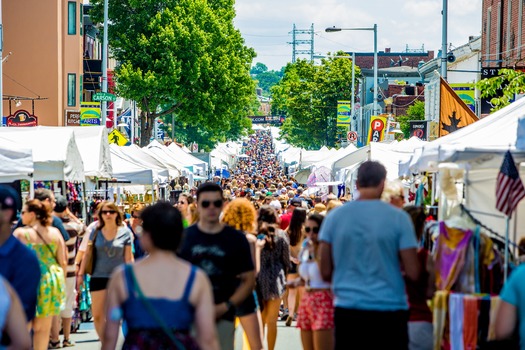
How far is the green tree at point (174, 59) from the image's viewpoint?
5625 centimetres

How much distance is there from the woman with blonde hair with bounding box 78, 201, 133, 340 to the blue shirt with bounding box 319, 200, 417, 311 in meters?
5.14

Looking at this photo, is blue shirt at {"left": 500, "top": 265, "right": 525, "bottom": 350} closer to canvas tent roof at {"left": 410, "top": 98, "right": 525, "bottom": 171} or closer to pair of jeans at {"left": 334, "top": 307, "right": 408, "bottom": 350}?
pair of jeans at {"left": 334, "top": 307, "right": 408, "bottom": 350}

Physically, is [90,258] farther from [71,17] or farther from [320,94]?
[320,94]

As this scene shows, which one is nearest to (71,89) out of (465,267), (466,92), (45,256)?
(466,92)

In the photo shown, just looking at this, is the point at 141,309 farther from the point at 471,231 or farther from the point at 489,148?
the point at 489,148

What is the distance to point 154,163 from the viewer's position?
3097 cm

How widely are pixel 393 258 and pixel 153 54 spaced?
50.4 m

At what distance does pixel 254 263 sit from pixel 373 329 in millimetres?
1728

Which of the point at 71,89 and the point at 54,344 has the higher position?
the point at 71,89

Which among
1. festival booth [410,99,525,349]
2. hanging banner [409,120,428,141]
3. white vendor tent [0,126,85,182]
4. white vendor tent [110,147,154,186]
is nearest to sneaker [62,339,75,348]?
white vendor tent [0,126,85,182]

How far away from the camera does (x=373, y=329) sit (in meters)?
7.52

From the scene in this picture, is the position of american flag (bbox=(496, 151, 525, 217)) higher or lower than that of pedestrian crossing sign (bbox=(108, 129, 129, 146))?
lower

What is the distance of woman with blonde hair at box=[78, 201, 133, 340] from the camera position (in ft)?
40.2

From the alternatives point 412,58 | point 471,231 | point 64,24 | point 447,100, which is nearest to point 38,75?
point 64,24
